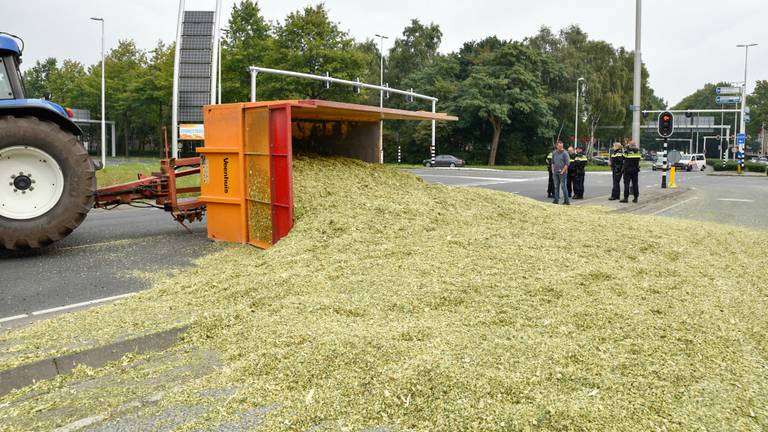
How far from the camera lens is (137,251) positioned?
8102 millimetres

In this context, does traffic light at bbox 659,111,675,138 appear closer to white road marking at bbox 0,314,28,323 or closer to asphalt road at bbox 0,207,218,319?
asphalt road at bbox 0,207,218,319

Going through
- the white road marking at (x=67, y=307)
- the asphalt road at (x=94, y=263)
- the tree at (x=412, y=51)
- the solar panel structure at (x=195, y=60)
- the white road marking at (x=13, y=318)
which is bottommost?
the white road marking at (x=13, y=318)

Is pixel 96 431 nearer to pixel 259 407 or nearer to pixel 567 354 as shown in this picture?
pixel 259 407

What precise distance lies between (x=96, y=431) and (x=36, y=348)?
1.39 m

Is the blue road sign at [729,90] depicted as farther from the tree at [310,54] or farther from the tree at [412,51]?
the tree at [412,51]

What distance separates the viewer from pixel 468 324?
419 cm

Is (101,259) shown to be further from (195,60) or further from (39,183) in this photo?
(195,60)

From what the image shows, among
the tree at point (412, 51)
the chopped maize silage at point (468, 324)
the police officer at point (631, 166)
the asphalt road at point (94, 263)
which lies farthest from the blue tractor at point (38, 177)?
the tree at point (412, 51)

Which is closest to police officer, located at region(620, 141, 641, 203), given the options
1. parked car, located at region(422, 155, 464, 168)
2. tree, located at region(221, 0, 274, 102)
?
tree, located at region(221, 0, 274, 102)

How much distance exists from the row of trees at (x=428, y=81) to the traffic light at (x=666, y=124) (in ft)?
Result: 80.7

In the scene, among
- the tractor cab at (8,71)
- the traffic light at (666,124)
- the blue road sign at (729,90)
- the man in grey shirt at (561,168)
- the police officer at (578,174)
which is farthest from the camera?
the blue road sign at (729,90)

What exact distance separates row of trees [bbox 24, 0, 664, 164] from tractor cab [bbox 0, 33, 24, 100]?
3140 cm

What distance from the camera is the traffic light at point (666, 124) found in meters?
18.0

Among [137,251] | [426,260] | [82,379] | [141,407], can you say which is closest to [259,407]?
[141,407]
